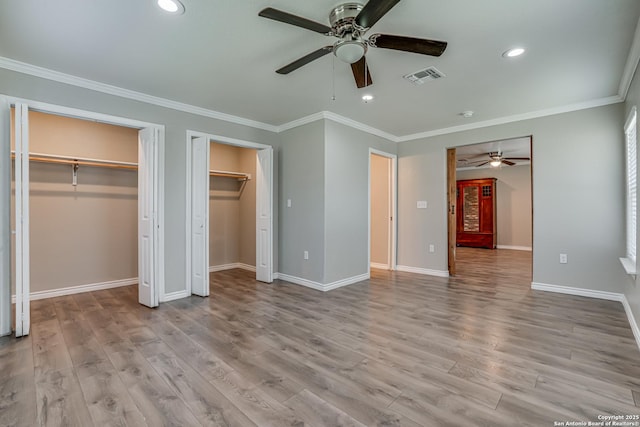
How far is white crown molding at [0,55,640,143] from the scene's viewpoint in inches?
113

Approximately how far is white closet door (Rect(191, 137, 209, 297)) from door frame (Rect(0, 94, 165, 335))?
0.41 metres

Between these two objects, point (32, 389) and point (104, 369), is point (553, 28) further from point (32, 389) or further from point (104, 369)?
point (32, 389)

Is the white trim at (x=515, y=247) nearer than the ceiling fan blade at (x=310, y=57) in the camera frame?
No

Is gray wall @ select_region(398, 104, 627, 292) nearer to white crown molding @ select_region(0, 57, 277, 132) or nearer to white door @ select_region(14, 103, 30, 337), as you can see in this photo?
white crown molding @ select_region(0, 57, 277, 132)

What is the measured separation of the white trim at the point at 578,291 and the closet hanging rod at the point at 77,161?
6000 mm

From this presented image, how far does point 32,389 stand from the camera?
1917 millimetres

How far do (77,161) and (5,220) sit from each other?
144 cm

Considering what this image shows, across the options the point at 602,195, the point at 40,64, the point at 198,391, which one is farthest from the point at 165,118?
the point at 602,195

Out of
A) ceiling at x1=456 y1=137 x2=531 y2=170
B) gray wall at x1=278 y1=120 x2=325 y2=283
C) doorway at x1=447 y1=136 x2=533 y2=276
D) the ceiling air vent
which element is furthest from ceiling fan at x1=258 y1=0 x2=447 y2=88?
doorway at x1=447 y1=136 x2=533 y2=276

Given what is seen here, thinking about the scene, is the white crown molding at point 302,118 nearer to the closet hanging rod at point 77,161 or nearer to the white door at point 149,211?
the white door at point 149,211

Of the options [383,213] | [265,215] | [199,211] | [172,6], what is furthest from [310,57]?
[383,213]

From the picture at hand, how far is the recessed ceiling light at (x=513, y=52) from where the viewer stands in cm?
260

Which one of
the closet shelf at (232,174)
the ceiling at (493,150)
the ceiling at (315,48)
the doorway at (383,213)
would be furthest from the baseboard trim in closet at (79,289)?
the ceiling at (493,150)

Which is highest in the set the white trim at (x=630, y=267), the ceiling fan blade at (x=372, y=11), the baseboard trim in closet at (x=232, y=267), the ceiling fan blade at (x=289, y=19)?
the ceiling fan blade at (x=289, y=19)
